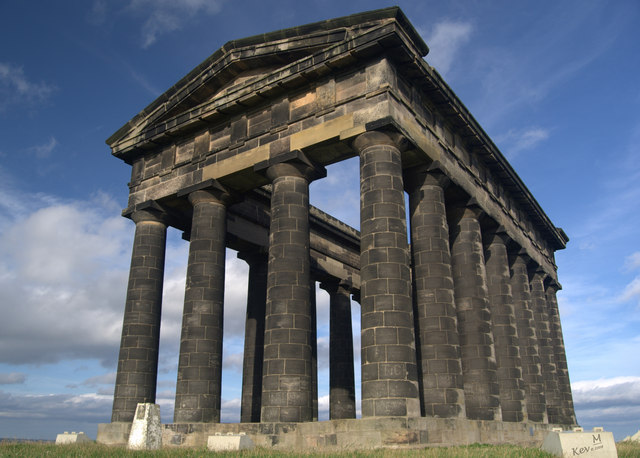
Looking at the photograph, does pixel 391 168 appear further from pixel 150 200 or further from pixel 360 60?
pixel 150 200

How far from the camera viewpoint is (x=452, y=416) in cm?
2062

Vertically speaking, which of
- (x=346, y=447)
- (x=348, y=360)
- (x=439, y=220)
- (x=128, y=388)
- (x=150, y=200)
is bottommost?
(x=346, y=447)

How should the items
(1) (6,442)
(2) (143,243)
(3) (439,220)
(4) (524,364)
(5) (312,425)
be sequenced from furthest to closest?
(4) (524,364)
(2) (143,243)
(3) (439,220)
(1) (6,442)
(5) (312,425)

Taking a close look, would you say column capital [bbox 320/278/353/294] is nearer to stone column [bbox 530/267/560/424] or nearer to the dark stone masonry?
the dark stone masonry

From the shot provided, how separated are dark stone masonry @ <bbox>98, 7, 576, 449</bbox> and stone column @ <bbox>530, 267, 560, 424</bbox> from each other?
4.98 metres

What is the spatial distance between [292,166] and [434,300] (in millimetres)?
7899

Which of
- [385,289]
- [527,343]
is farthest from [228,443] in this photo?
[527,343]

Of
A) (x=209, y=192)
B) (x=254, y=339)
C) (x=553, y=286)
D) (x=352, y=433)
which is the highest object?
(x=553, y=286)

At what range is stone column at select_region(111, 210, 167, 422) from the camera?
25.5 meters

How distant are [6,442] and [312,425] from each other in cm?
1119

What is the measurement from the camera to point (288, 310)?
21391 mm

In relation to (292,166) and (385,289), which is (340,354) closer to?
(292,166)

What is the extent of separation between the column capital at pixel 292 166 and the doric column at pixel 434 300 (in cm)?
422

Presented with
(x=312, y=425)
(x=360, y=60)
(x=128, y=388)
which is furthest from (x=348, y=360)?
(x=360, y=60)
